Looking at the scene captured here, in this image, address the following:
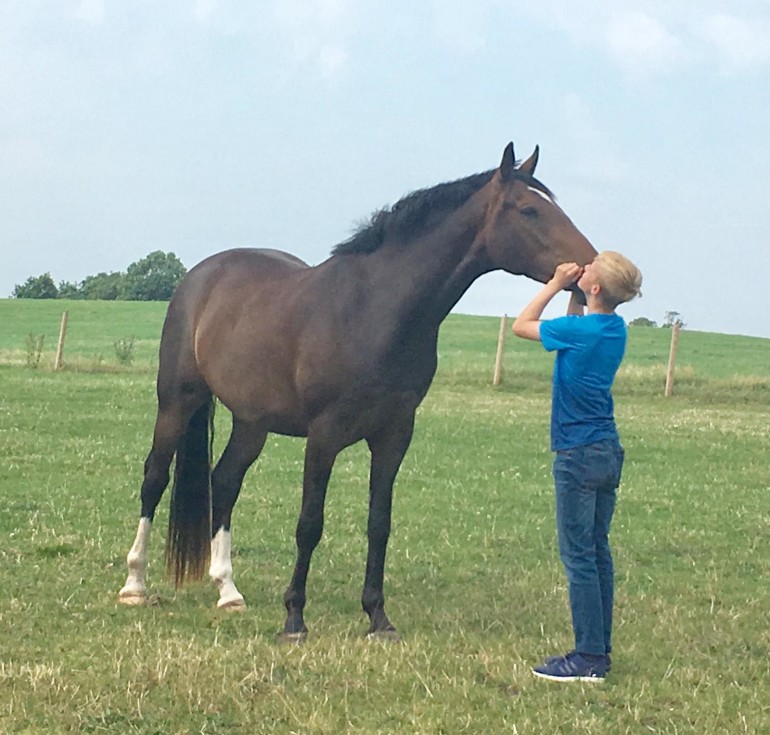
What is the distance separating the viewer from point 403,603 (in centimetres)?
642

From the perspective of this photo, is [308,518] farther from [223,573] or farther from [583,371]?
[583,371]

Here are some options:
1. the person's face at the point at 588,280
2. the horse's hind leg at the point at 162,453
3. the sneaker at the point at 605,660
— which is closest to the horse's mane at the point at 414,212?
the person's face at the point at 588,280

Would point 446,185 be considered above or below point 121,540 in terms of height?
above

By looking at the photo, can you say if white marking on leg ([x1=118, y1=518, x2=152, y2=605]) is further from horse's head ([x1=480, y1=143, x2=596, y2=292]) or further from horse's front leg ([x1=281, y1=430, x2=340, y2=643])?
horse's head ([x1=480, y1=143, x2=596, y2=292])

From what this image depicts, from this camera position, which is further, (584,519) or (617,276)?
(584,519)

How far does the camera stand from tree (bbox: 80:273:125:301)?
7262 cm

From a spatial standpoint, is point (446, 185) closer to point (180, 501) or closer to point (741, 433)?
point (180, 501)

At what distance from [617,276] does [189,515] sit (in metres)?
3.43

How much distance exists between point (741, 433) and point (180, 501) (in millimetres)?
12484

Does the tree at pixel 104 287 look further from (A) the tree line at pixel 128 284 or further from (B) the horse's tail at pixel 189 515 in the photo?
(B) the horse's tail at pixel 189 515

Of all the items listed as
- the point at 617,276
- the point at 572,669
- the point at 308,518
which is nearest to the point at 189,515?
the point at 308,518

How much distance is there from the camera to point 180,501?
6.75m

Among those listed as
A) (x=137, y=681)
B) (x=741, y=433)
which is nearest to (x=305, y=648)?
(x=137, y=681)

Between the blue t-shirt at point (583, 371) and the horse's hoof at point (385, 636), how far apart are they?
1.44 m
